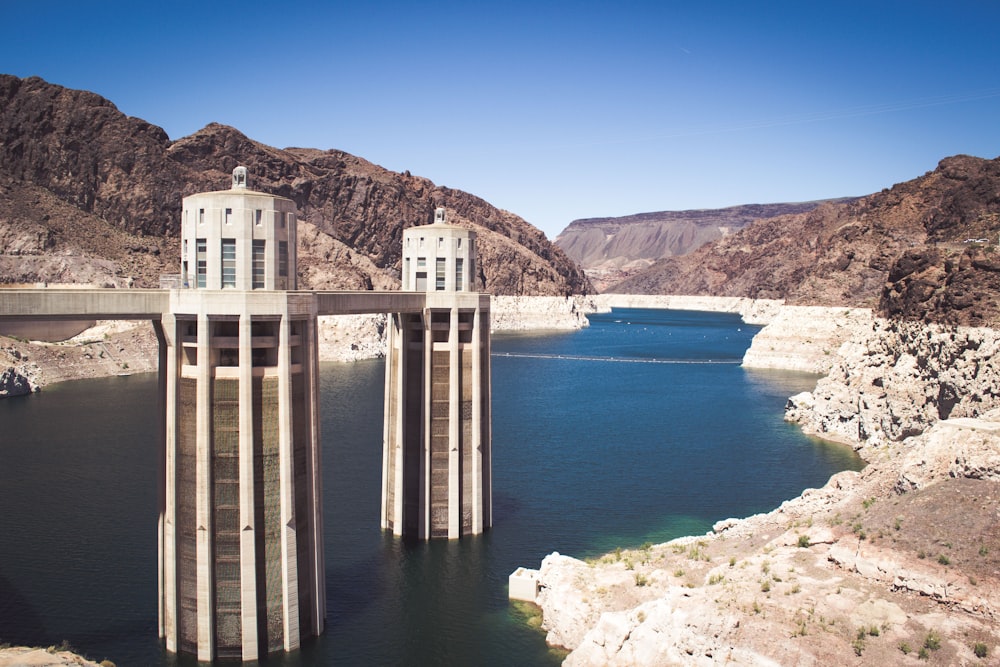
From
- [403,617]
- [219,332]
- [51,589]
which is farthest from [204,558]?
[51,589]

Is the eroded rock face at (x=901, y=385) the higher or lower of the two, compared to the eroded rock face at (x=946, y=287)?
lower

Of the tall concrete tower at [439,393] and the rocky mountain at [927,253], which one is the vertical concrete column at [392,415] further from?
the rocky mountain at [927,253]

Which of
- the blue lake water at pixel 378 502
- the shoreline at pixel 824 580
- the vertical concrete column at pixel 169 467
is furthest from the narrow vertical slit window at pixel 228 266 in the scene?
the shoreline at pixel 824 580

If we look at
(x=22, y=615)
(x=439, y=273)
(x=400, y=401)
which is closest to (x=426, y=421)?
(x=400, y=401)

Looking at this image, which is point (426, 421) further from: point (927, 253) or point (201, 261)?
point (927, 253)

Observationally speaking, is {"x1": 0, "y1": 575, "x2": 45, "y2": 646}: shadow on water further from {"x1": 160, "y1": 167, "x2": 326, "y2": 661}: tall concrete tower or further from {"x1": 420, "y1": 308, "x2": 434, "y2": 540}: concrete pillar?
{"x1": 420, "y1": 308, "x2": 434, "y2": 540}: concrete pillar

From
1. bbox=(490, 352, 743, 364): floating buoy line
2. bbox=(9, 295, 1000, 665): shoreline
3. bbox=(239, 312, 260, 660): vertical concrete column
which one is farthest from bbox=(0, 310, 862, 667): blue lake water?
bbox=(490, 352, 743, 364): floating buoy line

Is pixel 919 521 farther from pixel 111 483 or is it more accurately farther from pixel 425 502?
pixel 111 483
